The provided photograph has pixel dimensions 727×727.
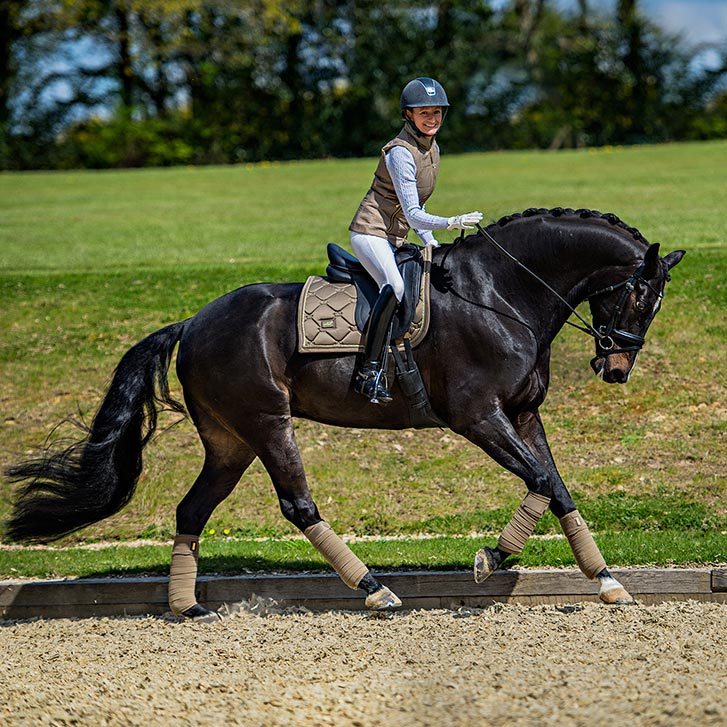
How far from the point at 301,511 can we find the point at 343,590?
0.74 metres

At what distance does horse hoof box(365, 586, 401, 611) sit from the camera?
7094mm

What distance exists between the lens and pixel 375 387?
7055mm

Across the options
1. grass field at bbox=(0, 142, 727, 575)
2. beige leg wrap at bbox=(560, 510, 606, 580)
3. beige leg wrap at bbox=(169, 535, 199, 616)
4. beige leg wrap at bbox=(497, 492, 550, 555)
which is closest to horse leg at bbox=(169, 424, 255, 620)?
beige leg wrap at bbox=(169, 535, 199, 616)

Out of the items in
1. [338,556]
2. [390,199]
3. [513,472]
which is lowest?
[338,556]

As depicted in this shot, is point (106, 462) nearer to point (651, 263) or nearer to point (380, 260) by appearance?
point (380, 260)

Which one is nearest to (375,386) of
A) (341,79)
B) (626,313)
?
(626,313)

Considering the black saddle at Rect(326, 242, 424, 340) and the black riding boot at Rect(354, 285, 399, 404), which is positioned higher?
the black saddle at Rect(326, 242, 424, 340)

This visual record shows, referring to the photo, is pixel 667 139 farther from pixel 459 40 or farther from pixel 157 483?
pixel 157 483

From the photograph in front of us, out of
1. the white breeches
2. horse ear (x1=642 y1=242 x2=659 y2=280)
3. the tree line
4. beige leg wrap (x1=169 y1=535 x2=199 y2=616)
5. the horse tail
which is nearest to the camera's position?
horse ear (x1=642 y1=242 x2=659 y2=280)

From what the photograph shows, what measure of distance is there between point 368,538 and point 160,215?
47.8ft

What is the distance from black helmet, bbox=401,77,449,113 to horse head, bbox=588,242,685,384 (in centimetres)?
152

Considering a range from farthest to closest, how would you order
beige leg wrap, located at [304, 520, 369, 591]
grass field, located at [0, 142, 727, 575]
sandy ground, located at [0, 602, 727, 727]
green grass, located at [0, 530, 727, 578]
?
grass field, located at [0, 142, 727, 575] < green grass, located at [0, 530, 727, 578] < beige leg wrap, located at [304, 520, 369, 591] < sandy ground, located at [0, 602, 727, 727]

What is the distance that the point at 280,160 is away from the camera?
35562 millimetres

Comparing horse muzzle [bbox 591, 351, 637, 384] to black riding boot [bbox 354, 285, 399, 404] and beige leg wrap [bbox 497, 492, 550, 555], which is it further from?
black riding boot [bbox 354, 285, 399, 404]
